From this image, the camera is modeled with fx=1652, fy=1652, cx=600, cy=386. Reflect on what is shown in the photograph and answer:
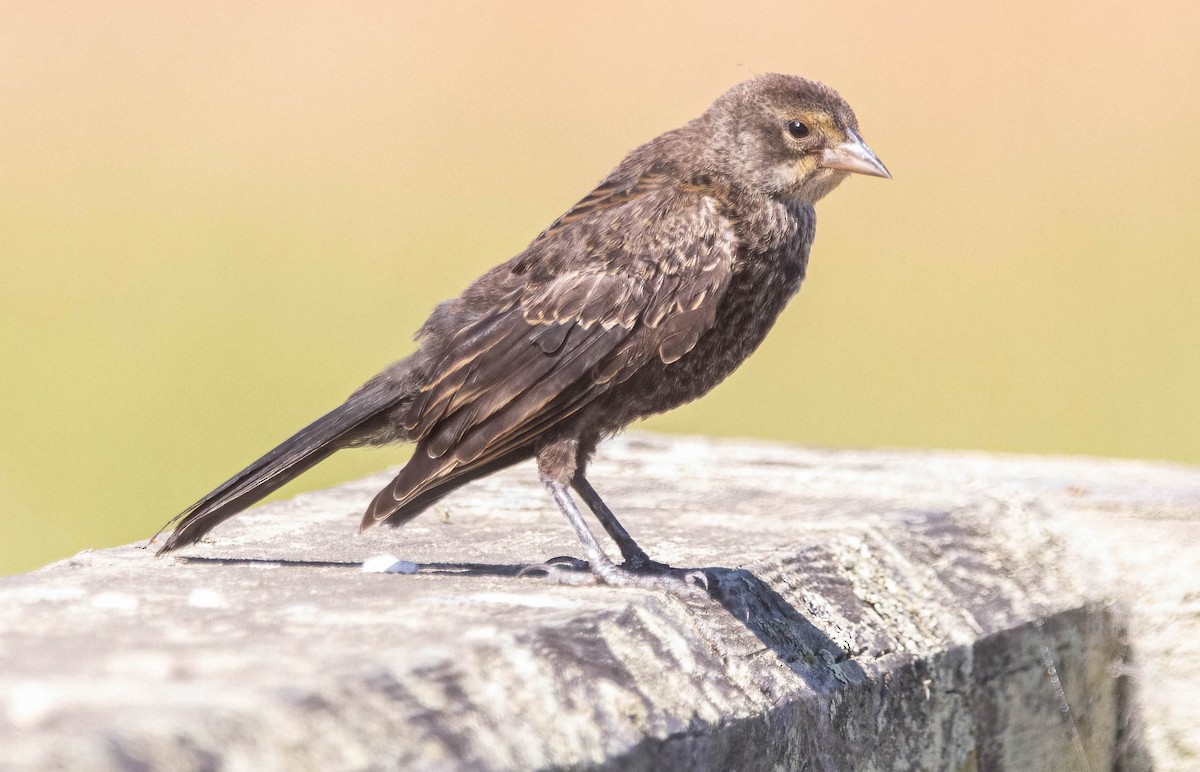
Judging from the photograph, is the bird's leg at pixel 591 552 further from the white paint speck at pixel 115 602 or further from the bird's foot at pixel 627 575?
the white paint speck at pixel 115 602

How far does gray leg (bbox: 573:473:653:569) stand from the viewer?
11.4 ft

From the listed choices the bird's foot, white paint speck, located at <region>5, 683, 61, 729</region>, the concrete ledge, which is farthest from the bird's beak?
white paint speck, located at <region>5, 683, 61, 729</region>

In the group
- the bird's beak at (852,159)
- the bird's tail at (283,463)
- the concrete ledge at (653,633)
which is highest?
the bird's beak at (852,159)

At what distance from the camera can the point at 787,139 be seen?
4004 millimetres

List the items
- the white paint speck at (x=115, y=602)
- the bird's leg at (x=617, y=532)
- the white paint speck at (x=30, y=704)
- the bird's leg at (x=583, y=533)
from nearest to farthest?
the white paint speck at (x=30, y=704) < the white paint speck at (x=115, y=602) < the bird's leg at (x=583, y=533) < the bird's leg at (x=617, y=532)

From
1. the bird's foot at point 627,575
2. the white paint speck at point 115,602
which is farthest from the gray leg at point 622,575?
the white paint speck at point 115,602

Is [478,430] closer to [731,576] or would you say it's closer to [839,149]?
[731,576]

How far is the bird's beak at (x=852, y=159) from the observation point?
4.00 metres

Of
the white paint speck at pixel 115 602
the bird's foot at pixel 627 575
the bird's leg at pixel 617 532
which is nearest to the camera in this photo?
the white paint speck at pixel 115 602

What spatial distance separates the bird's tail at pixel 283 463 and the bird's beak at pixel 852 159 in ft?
3.90

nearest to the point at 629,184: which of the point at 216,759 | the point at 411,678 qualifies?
the point at 411,678

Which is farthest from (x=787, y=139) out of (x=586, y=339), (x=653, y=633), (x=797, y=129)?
(x=653, y=633)

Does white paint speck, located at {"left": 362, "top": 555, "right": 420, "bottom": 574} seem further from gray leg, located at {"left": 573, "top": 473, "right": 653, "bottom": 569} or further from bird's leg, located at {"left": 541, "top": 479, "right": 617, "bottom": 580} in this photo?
gray leg, located at {"left": 573, "top": 473, "right": 653, "bottom": 569}

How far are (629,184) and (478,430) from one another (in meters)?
0.75
